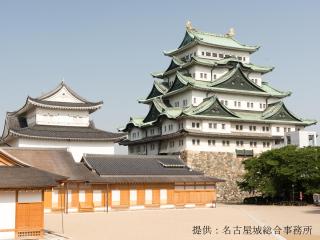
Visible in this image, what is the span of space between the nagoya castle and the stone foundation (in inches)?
4.7

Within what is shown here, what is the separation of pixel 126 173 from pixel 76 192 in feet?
17.2

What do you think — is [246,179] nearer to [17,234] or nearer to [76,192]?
[76,192]

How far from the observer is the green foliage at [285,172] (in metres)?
44.8

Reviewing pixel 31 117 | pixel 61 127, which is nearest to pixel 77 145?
pixel 61 127

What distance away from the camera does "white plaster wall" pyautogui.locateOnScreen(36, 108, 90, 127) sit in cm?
5197

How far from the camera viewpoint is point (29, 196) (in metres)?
23.3

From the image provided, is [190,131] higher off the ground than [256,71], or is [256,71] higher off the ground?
[256,71]

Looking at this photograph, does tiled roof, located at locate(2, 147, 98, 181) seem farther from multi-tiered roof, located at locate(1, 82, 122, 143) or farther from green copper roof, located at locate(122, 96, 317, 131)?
green copper roof, located at locate(122, 96, 317, 131)

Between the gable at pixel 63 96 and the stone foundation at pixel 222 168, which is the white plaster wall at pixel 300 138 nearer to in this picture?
the stone foundation at pixel 222 168

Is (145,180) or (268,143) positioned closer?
(145,180)

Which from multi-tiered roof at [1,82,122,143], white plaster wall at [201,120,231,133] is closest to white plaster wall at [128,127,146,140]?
multi-tiered roof at [1,82,122,143]

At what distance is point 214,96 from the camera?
187 ft

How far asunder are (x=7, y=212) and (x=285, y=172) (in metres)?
29.9

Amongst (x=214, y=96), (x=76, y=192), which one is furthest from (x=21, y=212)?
(x=214, y=96)
